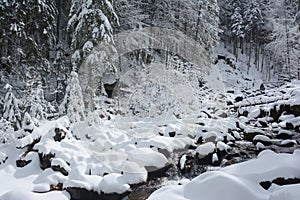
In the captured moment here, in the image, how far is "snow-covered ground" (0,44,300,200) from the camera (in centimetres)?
398

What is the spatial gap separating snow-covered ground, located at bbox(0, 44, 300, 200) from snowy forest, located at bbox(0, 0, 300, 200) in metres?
0.03

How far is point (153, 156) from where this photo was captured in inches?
259

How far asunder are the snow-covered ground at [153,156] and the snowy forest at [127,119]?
0.03 metres

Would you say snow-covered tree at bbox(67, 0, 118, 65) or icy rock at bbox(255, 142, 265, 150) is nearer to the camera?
icy rock at bbox(255, 142, 265, 150)

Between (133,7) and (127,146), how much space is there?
457 inches

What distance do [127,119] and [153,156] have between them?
4.30m

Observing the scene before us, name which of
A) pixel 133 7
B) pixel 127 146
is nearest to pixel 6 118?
pixel 127 146

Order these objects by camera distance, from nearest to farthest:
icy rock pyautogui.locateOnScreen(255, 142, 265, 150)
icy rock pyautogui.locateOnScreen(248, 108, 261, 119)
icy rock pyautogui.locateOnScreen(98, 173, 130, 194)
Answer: icy rock pyautogui.locateOnScreen(98, 173, 130, 194), icy rock pyautogui.locateOnScreen(255, 142, 265, 150), icy rock pyautogui.locateOnScreen(248, 108, 261, 119)

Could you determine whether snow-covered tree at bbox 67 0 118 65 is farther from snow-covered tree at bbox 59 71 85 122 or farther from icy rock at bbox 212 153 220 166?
icy rock at bbox 212 153 220 166

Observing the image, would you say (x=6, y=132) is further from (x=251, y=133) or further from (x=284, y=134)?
(x=284, y=134)

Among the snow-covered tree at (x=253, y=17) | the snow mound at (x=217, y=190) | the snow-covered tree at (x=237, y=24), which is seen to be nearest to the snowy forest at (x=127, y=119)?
the snow mound at (x=217, y=190)

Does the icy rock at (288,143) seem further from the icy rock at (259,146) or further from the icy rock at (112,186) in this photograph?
the icy rock at (112,186)

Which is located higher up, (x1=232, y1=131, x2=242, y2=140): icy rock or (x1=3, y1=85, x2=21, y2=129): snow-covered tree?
(x1=3, y1=85, x2=21, y2=129): snow-covered tree

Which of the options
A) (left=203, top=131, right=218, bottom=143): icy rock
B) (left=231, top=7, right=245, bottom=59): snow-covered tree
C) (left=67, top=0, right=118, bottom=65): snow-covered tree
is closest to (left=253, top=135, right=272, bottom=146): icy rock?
(left=203, top=131, right=218, bottom=143): icy rock
